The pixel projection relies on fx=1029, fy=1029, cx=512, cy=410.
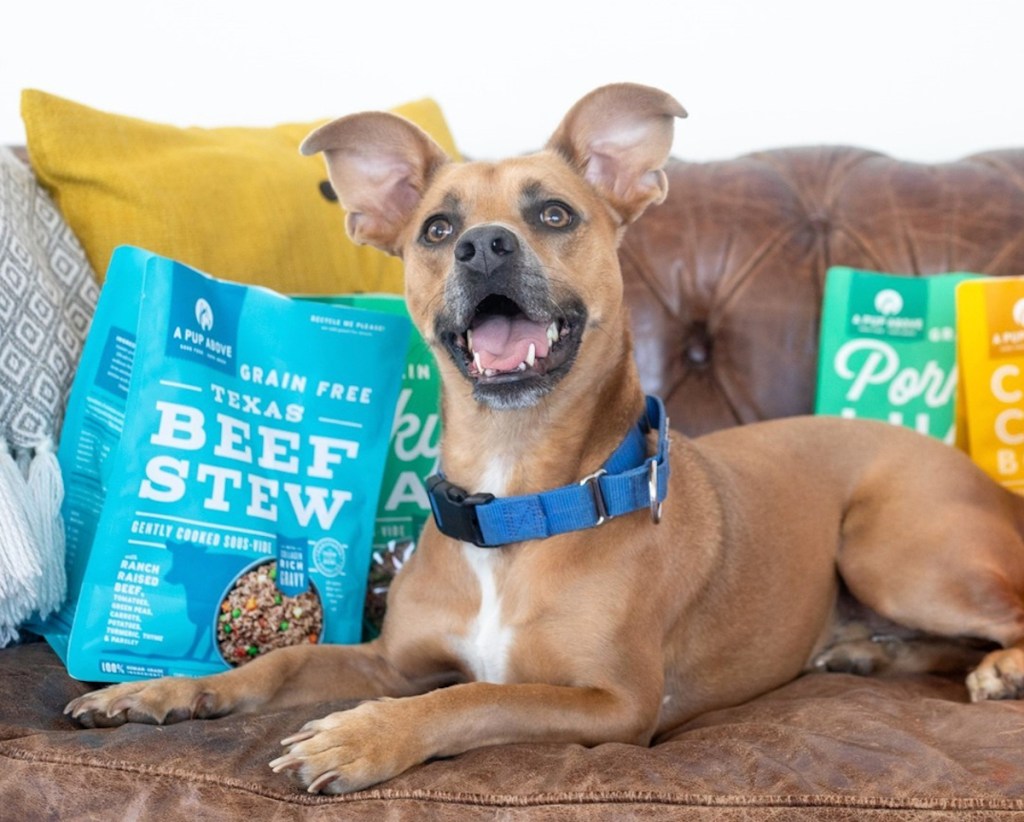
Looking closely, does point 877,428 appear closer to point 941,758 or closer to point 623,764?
point 941,758

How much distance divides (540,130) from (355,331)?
1.48m

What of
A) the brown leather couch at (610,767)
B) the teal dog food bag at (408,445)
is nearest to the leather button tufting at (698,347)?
the teal dog food bag at (408,445)

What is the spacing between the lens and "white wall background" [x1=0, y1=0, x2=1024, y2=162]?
10.7 ft

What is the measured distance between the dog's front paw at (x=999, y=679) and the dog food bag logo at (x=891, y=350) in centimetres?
82

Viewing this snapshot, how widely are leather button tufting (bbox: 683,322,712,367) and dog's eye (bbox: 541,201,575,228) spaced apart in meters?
1.02

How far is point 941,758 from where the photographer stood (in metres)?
1.50

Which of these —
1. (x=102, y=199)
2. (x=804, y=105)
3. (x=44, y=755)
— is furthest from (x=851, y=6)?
(x=44, y=755)

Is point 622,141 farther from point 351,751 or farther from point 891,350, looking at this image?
point 351,751

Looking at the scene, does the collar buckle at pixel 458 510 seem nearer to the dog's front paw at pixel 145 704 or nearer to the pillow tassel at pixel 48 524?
the dog's front paw at pixel 145 704

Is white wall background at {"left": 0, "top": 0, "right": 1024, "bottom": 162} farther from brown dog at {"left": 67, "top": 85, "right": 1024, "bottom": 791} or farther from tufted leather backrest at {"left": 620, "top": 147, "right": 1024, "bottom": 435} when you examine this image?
brown dog at {"left": 67, "top": 85, "right": 1024, "bottom": 791}

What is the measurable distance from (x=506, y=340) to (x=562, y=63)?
1815 millimetres

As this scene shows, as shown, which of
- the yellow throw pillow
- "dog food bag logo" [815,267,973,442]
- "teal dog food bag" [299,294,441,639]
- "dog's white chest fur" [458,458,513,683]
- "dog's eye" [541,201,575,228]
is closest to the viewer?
"dog's white chest fur" [458,458,513,683]

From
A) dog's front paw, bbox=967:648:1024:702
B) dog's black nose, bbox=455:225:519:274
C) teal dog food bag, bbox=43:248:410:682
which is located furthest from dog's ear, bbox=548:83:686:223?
dog's front paw, bbox=967:648:1024:702

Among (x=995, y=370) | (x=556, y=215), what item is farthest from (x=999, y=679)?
(x=556, y=215)
